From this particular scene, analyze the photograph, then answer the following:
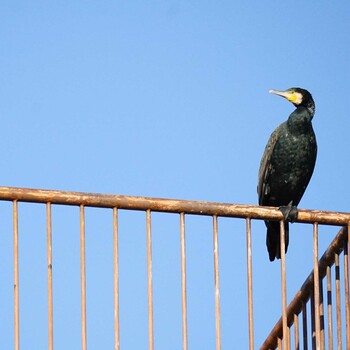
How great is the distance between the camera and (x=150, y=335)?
4.61 m

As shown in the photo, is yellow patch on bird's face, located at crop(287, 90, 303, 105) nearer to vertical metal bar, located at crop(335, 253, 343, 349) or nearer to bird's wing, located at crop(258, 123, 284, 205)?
bird's wing, located at crop(258, 123, 284, 205)

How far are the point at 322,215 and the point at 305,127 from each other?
120 inches

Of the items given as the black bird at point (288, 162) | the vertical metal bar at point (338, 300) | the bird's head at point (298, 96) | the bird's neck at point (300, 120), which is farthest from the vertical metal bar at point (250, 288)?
the bird's head at point (298, 96)

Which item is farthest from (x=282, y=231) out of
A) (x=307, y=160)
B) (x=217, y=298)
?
(x=307, y=160)

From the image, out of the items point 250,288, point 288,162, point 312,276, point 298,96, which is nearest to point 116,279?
point 250,288

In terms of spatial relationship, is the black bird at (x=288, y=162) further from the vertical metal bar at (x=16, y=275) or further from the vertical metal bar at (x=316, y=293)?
the vertical metal bar at (x=16, y=275)

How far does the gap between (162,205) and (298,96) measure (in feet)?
13.3

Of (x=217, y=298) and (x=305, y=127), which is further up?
(x=305, y=127)

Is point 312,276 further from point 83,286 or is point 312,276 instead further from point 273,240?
point 273,240

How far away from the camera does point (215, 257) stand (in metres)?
4.89

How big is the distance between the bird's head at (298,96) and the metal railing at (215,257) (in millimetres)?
3119

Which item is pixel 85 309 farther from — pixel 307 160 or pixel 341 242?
pixel 307 160

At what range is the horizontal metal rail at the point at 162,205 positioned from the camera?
14.6 ft

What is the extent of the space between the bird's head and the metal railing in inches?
123
